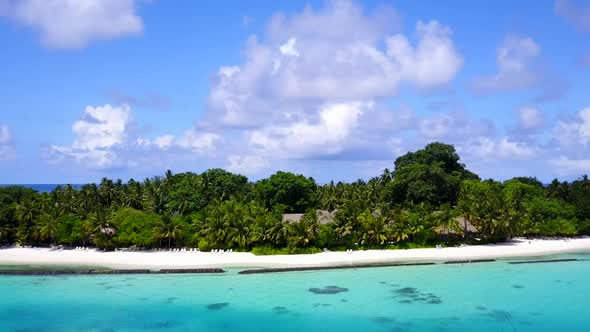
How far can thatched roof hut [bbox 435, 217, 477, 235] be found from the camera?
48200 mm

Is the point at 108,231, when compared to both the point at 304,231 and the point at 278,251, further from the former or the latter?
the point at 304,231

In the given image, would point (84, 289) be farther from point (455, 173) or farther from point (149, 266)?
point (455, 173)

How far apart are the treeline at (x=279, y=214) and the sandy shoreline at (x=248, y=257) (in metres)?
1.42

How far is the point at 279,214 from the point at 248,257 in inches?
233

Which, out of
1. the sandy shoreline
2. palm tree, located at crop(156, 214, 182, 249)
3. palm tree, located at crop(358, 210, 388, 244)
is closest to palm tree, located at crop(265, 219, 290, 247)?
the sandy shoreline

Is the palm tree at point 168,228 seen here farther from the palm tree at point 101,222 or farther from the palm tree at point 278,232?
the palm tree at point 278,232

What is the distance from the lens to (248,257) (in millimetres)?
44500

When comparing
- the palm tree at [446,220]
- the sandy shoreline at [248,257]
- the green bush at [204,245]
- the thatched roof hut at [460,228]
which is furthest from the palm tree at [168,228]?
the thatched roof hut at [460,228]

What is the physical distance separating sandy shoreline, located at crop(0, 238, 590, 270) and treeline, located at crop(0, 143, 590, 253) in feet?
4.66

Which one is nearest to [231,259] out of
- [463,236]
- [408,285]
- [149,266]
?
[149,266]

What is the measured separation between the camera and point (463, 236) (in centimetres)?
5019

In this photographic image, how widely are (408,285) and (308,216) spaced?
1303cm

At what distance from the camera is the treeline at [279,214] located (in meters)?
46.2

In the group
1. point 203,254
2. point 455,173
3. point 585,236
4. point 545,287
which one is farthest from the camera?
point 455,173
